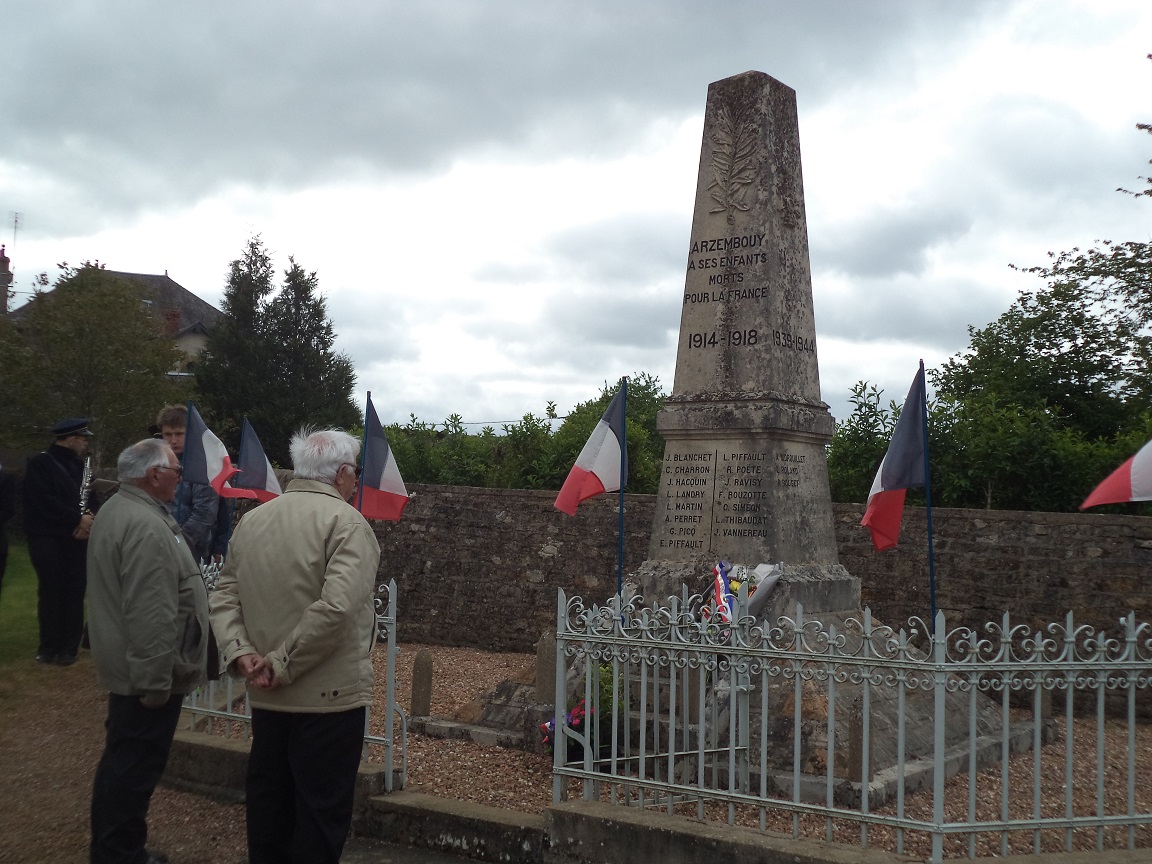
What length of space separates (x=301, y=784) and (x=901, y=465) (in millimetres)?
4556

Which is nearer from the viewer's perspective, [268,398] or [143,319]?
[143,319]

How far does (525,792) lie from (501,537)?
6.23m

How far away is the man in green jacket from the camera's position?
13.3 ft

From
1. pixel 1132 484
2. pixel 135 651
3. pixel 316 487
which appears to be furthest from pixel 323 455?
pixel 1132 484

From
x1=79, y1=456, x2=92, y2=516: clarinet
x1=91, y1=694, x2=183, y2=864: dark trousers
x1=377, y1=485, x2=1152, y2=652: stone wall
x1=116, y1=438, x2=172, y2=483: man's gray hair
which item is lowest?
x1=91, y1=694, x2=183, y2=864: dark trousers

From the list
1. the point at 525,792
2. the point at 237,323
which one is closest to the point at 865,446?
the point at 525,792

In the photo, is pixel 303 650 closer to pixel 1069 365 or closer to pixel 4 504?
pixel 4 504

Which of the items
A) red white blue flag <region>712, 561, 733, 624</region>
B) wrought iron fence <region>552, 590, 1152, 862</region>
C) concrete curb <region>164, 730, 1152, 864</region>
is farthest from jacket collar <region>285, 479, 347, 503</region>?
red white blue flag <region>712, 561, 733, 624</region>

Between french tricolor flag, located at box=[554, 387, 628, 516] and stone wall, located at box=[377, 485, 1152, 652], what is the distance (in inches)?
40.3

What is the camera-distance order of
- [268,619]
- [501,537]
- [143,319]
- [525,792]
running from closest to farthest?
[268,619], [525,792], [501,537], [143,319]

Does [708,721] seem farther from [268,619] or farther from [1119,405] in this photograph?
[1119,405]

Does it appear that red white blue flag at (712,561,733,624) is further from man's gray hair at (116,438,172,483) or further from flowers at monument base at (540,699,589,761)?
man's gray hair at (116,438,172,483)

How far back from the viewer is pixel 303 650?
3.58 meters

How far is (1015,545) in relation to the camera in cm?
912
